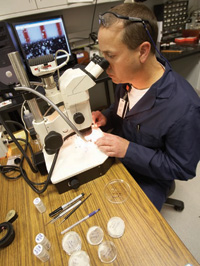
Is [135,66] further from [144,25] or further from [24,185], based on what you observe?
[24,185]

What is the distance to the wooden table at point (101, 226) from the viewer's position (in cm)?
52

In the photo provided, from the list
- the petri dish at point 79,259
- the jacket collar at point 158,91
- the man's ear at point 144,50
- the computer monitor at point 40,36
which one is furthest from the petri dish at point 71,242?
the computer monitor at point 40,36

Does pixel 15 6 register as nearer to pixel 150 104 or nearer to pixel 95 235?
pixel 150 104

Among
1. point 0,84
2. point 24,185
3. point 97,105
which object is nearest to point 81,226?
point 24,185

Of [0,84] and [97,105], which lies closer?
[0,84]

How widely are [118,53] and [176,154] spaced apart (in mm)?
531

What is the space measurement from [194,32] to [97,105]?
165cm

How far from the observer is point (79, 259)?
1.74ft

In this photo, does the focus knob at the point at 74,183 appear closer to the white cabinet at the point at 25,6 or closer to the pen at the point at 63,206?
the pen at the point at 63,206

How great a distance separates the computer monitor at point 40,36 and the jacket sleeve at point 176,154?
1473mm

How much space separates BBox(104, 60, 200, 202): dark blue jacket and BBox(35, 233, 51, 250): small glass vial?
46 cm

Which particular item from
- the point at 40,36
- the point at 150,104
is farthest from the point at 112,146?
the point at 40,36

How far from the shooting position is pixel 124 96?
104 centimetres

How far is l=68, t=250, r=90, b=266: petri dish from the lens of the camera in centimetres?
52
